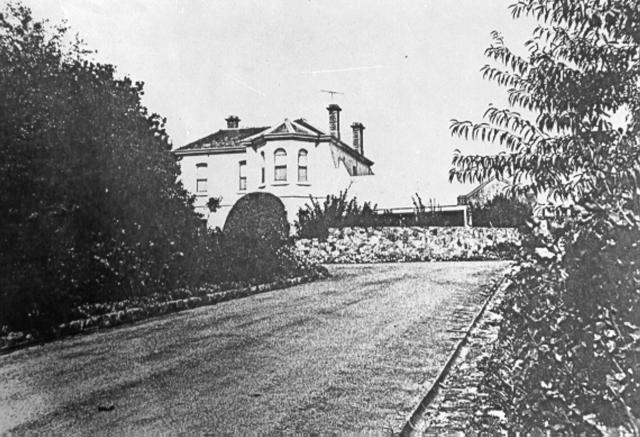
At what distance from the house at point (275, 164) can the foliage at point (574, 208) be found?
50cm

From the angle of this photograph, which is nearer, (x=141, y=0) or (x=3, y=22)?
(x=3, y=22)

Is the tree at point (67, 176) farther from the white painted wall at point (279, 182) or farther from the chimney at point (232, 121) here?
the chimney at point (232, 121)

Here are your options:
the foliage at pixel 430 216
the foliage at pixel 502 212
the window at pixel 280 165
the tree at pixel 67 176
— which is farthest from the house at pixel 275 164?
the foliage at pixel 502 212

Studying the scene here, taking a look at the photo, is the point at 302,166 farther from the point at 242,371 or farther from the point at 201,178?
the point at 242,371

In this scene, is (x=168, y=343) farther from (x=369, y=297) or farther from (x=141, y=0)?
(x=141, y=0)

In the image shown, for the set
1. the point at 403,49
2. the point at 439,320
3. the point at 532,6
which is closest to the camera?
the point at 532,6

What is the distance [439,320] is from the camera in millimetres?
3086

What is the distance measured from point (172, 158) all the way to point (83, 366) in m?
0.86

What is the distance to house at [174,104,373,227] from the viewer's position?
2.26 m

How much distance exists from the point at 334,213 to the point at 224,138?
1.69 feet

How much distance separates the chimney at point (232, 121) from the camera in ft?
7.77

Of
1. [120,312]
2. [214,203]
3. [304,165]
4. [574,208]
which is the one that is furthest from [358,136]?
[120,312]

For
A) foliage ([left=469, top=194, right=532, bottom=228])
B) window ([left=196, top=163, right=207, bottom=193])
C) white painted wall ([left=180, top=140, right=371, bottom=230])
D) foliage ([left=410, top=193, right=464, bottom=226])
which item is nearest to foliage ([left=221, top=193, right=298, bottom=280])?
white painted wall ([left=180, top=140, right=371, bottom=230])

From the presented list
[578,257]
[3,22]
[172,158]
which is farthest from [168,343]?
[578,257]
